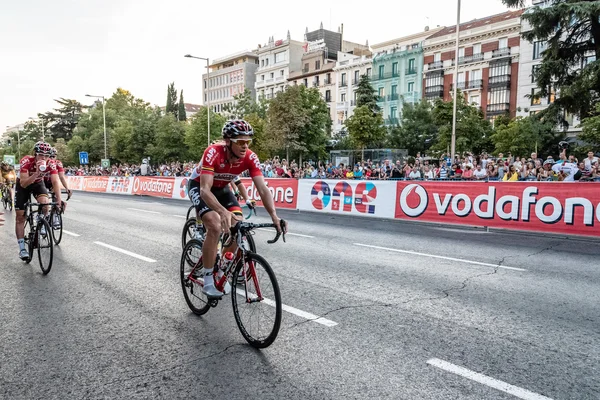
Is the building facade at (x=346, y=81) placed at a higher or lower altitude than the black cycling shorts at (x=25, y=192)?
higher

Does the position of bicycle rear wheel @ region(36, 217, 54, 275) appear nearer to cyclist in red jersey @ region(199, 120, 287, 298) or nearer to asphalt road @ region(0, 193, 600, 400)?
asphalt road @ region(0, 193, 600, 400)

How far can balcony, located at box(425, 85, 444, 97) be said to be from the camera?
193 ft

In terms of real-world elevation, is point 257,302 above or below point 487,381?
above

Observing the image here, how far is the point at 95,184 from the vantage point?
114ft

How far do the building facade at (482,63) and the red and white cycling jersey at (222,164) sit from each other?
52659 millimetres

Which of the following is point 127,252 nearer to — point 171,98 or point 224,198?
point 224,198

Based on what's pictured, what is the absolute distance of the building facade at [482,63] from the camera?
52125 mm

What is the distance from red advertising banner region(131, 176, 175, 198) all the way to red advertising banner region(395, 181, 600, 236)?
15.2 metres

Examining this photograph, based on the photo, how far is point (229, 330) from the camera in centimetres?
467

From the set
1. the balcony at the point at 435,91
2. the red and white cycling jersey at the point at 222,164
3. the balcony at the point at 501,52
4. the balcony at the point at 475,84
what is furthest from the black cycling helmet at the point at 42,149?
the balcony at the point at 435,91

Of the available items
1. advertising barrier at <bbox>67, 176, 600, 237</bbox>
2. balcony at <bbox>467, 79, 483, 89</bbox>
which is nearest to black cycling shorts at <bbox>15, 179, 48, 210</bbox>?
advertising barrier at <bbox>67, 176, 600, 237</bbox>

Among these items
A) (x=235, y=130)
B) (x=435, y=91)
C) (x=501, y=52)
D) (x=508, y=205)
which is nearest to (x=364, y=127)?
(x=435, y=91)

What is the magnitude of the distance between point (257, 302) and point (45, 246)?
4.80 metres

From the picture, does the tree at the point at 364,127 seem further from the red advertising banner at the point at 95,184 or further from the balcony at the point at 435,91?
the red advertising banner at the point at 95,184
